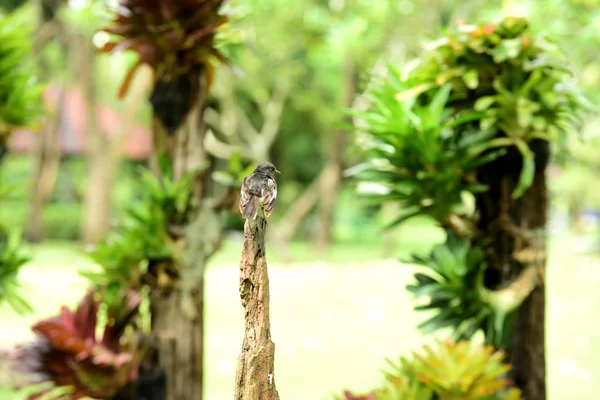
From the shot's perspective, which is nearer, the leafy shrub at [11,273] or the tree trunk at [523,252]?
the tree trunk at [523,252]

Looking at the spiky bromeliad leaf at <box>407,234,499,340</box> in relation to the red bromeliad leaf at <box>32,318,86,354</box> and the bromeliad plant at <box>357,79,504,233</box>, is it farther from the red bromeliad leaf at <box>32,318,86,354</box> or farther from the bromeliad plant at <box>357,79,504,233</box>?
the red bromeliad leaf at <box>32,318,86,354</box>

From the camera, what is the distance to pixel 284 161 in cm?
2158

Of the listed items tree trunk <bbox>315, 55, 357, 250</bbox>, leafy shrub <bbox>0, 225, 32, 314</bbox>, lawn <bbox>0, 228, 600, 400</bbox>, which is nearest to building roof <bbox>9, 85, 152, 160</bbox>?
tree trunk <bbox>315, 55, 357, 250</bbox>

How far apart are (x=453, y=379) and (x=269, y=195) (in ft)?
3.62

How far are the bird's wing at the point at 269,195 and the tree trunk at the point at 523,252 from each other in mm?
1372

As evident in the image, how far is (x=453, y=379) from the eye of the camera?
2369 mm

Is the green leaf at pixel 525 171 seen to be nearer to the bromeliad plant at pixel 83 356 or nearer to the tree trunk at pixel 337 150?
the bromeliad plant at pixel 83 356

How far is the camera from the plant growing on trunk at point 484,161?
2625 millimetres

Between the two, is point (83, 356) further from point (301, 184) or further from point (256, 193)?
point (301, 184)

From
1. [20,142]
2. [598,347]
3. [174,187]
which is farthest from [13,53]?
[20,142]

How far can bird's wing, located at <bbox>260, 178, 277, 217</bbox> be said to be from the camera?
5.43ft

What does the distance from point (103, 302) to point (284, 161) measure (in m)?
18.4

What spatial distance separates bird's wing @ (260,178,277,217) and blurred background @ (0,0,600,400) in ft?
3.58

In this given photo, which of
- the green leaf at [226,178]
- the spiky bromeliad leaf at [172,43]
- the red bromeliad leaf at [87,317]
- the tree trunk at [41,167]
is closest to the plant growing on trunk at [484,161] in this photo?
the green leaf at [226,178]
